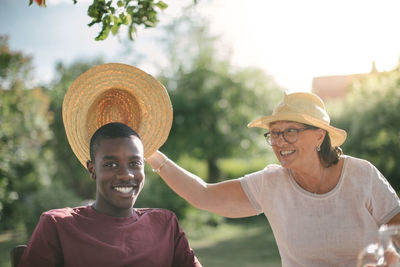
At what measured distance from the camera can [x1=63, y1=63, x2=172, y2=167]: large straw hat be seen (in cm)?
263

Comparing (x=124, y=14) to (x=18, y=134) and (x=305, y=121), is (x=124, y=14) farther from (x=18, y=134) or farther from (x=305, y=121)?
(x=18, y=134)

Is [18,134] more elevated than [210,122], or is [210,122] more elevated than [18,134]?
[210,122]

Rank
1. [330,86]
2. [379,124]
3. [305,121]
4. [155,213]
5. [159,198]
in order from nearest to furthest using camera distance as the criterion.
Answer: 1. [155,213]
2. [305,121]
3. [159,198]
4. [379,124]
5. [330,86]

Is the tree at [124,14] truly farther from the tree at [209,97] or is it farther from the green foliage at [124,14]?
the tree at [209,97]

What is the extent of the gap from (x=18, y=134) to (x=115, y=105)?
931 cm

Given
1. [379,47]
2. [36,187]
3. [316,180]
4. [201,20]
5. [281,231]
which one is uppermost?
[201,20]

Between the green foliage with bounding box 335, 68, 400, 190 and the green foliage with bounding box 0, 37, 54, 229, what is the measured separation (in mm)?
9217

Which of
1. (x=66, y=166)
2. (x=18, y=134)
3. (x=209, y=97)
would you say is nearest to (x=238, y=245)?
(x=209, y=97)

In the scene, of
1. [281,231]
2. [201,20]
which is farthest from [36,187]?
[281,231]

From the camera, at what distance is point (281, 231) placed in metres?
3.01

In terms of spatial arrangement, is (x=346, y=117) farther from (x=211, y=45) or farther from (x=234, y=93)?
(x=211, y=45)

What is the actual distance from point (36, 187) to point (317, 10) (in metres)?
9.94

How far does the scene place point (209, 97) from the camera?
1448 centimetres

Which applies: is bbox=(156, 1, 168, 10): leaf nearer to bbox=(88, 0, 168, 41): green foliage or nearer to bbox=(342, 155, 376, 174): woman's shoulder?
bbox=(88, 0, 168, 41): green foliage
